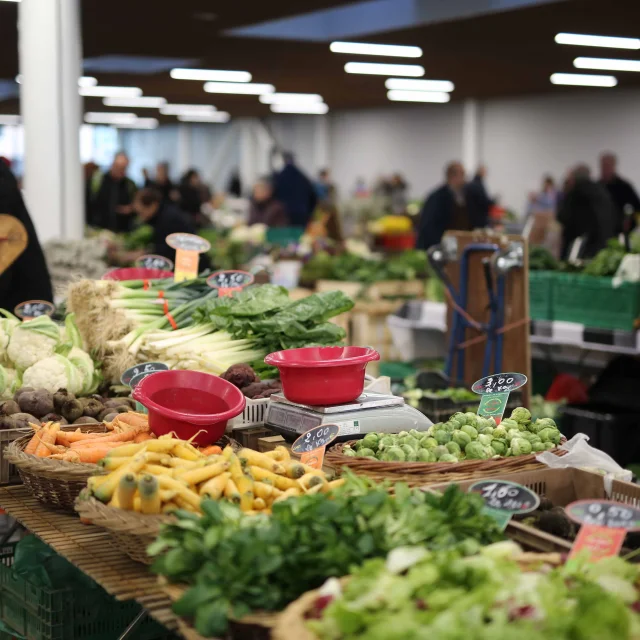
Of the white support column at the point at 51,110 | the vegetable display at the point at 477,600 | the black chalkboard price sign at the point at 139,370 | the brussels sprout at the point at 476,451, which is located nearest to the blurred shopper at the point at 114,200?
the white support column at the point at 51,110

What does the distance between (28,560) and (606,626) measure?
210cm

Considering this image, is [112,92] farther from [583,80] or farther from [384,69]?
[583,80]

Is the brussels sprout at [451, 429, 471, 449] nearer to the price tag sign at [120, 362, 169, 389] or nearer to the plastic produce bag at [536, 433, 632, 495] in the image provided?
the plastic produce bag at [536, 433, 632, 495]

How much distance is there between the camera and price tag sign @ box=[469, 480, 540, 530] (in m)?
2.36

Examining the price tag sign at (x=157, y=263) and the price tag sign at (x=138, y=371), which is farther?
the price tag sign at (x=157, y=263)

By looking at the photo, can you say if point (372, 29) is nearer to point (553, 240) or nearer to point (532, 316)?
point (553, 240)

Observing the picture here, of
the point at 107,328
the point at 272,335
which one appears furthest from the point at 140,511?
the point at 107,328

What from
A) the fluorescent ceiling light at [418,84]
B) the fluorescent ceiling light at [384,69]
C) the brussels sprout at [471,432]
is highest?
the fluorescent ceiling light at [418,84]

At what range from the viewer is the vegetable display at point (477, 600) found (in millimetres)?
1755

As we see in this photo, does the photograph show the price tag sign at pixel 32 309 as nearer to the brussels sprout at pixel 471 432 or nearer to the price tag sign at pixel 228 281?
the price tag sign at pixel 228 281

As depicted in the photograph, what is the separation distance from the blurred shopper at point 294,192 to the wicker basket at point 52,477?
11.1 meters

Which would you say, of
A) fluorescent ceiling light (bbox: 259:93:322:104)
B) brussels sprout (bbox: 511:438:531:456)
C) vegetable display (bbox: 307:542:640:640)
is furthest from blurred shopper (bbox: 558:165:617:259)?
fluorescent ceiling light (bbox: 259:93:322:104)

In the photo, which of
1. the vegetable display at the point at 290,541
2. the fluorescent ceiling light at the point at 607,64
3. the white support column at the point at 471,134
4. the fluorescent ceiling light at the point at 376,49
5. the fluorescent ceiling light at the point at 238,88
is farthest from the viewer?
the white support column at the point at 471,134

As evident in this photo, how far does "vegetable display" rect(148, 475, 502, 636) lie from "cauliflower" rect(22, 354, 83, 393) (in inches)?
57.2
